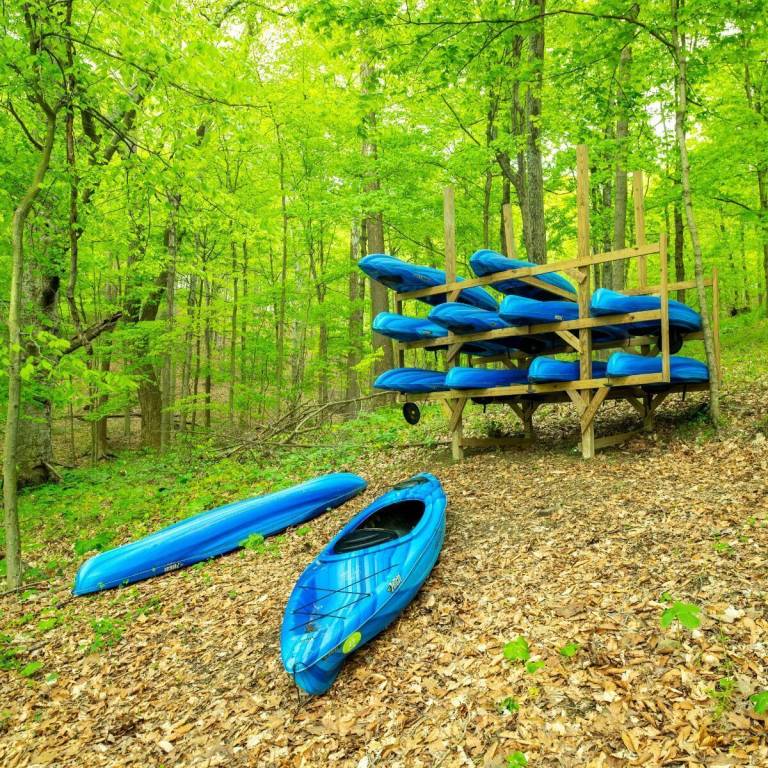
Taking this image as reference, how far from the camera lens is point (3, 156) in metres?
7.69

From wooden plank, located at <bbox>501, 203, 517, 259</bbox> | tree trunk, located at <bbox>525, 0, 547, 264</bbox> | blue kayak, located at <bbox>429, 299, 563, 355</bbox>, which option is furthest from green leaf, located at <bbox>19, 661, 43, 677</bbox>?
tree trunk, located at <bbox>525, 0, 547, 264</bbox>

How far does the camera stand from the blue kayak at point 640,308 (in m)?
5.78

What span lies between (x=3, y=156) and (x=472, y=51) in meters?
6.71

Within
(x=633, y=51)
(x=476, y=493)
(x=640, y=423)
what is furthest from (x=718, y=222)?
(x=476, y=493)

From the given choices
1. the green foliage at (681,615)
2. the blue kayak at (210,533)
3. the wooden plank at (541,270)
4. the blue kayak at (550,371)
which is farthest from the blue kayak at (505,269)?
the green foliage at (681,615)

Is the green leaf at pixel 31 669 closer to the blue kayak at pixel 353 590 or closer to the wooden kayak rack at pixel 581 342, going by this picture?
the blue kayak at pixel 353 590

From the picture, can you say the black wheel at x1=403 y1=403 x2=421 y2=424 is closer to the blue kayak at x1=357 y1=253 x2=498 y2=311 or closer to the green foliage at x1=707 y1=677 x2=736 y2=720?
the blue kayak at x1=357 y1=253 x2=498 y2=311

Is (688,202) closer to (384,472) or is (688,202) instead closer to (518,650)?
(384,472)

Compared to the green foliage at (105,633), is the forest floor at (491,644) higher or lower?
higher

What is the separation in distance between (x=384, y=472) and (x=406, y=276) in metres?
2.79

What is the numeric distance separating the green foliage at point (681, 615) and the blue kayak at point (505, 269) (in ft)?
13.3

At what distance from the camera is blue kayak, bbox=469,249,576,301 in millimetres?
6387

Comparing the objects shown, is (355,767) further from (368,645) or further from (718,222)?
(718,222)

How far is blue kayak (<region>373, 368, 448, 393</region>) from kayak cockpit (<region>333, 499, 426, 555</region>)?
2.18 meters
